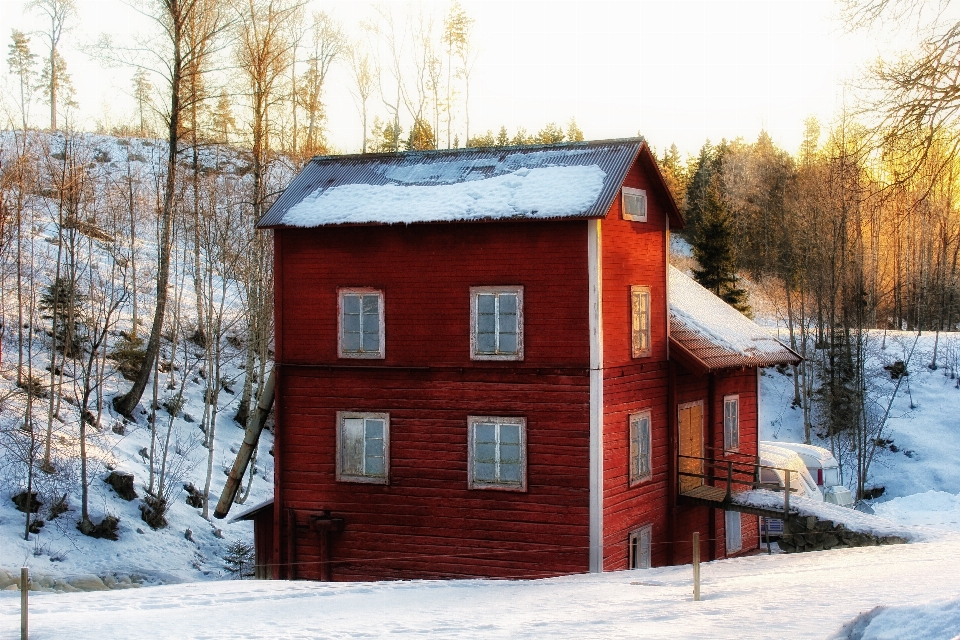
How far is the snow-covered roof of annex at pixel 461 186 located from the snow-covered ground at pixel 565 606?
685 cm

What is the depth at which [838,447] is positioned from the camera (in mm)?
37469

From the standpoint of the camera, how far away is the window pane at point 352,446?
19062mm

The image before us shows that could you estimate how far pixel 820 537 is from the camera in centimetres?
1911

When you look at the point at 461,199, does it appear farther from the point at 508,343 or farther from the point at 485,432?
the point at 485,432

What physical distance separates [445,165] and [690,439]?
8.36m

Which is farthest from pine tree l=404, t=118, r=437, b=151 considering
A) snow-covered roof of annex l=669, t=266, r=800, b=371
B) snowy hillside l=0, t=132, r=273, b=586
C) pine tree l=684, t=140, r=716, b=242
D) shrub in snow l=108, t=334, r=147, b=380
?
pine tree l=684, t=140, r=716, b=242

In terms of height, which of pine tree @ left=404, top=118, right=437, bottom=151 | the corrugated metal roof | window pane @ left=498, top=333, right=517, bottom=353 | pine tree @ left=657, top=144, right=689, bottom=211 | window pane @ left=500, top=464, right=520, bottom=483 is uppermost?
pine tree @ left=657, top=144, right=689, bottom=211

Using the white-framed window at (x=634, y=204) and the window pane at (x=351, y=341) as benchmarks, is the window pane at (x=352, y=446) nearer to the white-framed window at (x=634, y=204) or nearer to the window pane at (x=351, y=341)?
the window pane at (x=351, y=341)

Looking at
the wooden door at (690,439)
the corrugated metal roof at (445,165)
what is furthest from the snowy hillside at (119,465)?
the wooden door at (690,439)

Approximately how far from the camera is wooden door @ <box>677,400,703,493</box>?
68.2 ft

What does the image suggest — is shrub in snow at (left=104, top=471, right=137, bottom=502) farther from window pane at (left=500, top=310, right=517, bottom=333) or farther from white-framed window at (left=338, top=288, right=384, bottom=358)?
window pane at (left=500, top=310, right=517, bottom=333)

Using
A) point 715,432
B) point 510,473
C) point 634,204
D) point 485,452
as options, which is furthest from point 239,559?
point 634,204

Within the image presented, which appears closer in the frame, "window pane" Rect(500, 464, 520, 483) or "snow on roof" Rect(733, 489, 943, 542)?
"window pane" Rect(500, 464, 520, 483)

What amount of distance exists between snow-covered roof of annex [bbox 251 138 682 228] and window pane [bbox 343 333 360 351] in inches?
92.1
